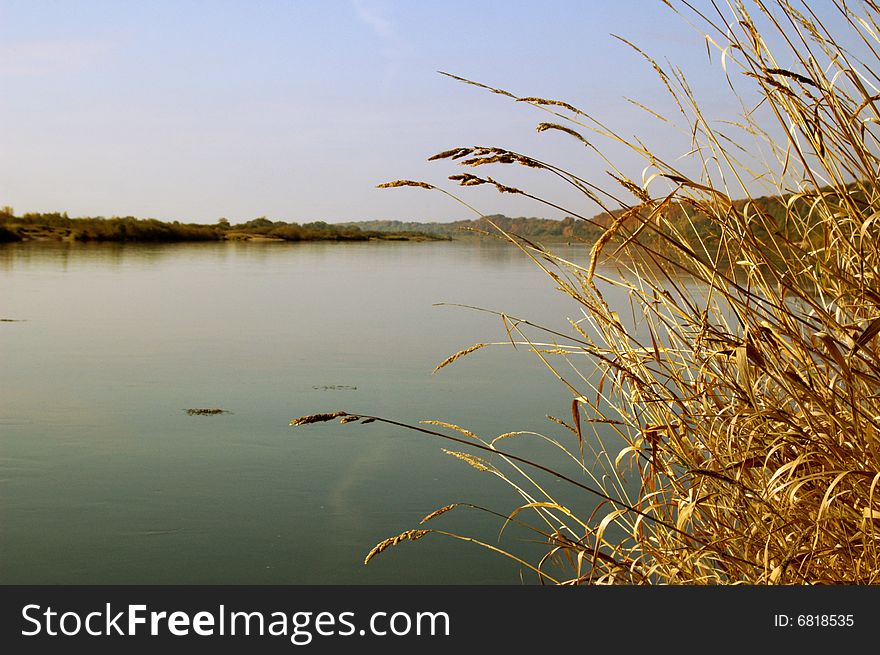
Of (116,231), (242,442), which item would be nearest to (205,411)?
(242,442)

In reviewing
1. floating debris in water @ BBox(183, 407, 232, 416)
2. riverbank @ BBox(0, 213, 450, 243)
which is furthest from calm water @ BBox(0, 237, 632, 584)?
riverbank @ BBox(0, 213, 450, 243)

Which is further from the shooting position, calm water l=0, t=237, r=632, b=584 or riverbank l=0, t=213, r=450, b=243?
riverbank l=0, t=213, r=450, b=243

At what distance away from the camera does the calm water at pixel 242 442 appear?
2.36m

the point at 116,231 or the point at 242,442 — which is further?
the point at 116,231

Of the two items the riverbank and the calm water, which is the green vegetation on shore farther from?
the calm water

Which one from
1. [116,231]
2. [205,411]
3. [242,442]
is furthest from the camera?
[116,231]

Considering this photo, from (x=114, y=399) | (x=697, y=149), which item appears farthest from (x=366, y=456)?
(x=697, y=149)

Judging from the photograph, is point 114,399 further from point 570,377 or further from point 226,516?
point 570,377

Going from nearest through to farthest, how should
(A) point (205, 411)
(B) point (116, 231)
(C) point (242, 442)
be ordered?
(C) point (242, 442) < (A) point (205, 411) < (B) point (116, 231)

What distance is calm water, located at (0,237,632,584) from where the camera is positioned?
7.73 feet

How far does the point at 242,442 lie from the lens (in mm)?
3342

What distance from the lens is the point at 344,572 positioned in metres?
2.29

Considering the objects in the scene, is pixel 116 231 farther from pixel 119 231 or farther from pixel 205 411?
pixel 205 411

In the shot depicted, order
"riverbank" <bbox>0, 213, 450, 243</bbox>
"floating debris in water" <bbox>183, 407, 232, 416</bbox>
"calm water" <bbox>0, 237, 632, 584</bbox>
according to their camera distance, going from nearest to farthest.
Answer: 1. "calm water" <bbox>0, 237, 632, 584</bbox>
2. "floating debris in water" <bbox>183, 407, 232, 416</bbox>
3. "riverbank" <bbox>0, 213, 450, 243</bbox>
